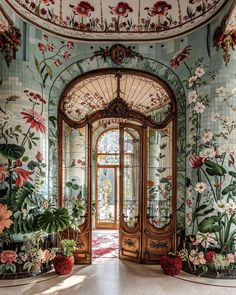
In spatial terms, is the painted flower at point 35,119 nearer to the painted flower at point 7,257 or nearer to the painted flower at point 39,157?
the painted flower at point 39,157

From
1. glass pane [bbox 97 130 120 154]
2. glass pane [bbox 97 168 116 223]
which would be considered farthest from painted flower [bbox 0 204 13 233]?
glass pane [bbox 97 130 120 154]

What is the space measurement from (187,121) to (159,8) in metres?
1.73

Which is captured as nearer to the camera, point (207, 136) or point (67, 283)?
point (67, 283)

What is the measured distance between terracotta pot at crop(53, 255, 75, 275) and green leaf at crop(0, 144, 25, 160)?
5.13ft

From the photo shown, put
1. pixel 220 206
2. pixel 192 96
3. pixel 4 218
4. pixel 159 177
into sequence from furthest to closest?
1. pixel 159 177
2. pixel 192 96
3. pixel 220 206
4. pixel 4 218

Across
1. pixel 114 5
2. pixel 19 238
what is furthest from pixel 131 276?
pixel 114 5

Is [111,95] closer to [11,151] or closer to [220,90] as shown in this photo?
[220,90]

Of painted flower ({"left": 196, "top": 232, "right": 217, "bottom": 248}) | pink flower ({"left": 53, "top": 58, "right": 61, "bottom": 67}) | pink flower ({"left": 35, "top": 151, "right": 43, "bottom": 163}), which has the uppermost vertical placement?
pink flower ({"left": 53, "top": 58, "right": 61, "bottom": 67})

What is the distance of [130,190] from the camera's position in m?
5.73

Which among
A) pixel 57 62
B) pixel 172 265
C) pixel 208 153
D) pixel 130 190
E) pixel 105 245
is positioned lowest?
pixel 105 245

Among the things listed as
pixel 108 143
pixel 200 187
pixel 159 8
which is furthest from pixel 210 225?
pixel 108 143

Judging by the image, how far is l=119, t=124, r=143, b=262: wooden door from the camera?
18.3 feet

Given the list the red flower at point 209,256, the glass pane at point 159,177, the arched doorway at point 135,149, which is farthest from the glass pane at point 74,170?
the red flower at point 209,256

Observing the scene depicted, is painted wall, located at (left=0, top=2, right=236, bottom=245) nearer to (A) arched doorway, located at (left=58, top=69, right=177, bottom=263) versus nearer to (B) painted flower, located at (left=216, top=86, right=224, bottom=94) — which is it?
(B) painted flower, located at (left=216, top=86, right=224, bottom=94)
